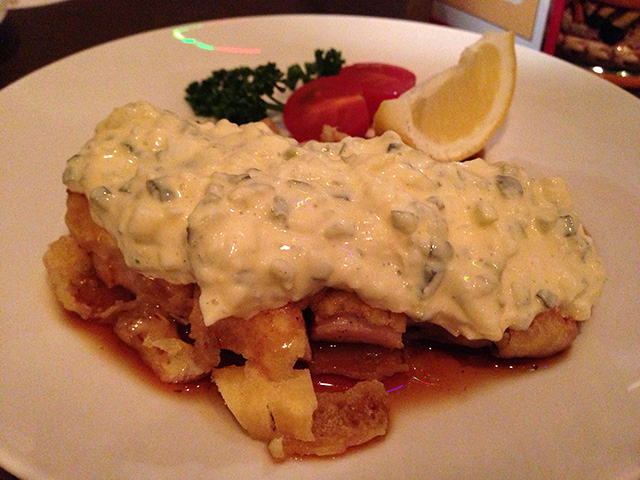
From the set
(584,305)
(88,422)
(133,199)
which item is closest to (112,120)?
(133,199)

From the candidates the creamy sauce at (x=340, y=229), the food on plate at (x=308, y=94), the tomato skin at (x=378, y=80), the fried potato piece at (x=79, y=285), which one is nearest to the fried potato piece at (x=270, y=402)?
the creamy sauce at (x=340, y=229)

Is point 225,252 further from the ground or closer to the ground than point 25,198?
further from the ground

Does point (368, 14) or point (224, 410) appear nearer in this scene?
point (224, 410)

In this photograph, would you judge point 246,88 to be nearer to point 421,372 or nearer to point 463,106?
point 463,106

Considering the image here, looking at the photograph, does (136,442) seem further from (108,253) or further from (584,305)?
(584,305)

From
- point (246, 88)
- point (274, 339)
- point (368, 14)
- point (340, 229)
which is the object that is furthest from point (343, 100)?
point (368, 14)

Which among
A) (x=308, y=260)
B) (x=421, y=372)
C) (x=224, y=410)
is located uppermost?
(x=308, y=260)

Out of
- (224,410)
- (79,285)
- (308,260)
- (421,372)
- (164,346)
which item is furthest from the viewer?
(79,285)

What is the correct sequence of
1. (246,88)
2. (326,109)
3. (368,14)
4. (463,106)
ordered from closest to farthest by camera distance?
(463,106) → (326,109) → (246,88) → (368,14)
